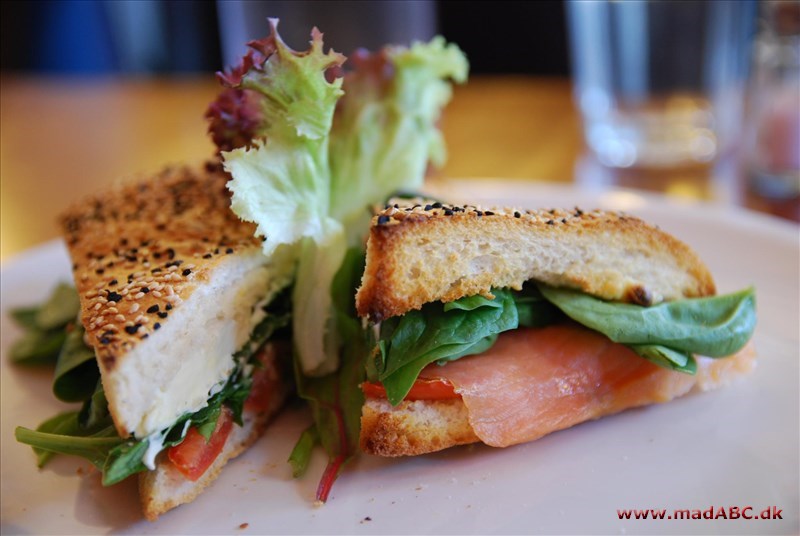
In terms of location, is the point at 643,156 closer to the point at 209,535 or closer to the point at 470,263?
the point at 470,263

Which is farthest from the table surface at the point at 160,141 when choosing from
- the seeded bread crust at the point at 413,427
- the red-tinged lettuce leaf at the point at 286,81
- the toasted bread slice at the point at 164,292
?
the seeded bread crust at the point at 413,427

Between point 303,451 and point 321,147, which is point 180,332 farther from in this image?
point 321,147

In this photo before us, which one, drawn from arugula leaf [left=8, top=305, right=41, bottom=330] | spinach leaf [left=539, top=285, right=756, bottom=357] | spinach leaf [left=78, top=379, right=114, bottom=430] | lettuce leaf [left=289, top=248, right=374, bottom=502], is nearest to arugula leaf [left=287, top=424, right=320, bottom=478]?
lettuce leaf [left=289, top=248, right=374, bottom=502]

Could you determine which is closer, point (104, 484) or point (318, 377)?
point (104, 484)

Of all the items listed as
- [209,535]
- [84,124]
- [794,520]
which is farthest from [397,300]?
[84,124]

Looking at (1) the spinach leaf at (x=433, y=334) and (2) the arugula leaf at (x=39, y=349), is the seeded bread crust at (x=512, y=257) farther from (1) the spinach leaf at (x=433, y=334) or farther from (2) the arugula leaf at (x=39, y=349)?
(2) the arugula leaf at (x=39, y=349)

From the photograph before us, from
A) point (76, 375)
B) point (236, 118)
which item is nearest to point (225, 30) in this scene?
point (236, 118)

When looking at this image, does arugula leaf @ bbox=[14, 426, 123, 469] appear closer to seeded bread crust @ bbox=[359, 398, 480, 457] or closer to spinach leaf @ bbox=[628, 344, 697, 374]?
seeded bread crust @ bbox=[359, 398, 480, 457]
